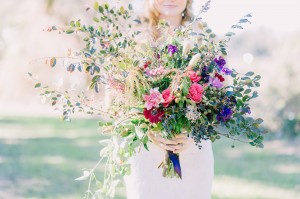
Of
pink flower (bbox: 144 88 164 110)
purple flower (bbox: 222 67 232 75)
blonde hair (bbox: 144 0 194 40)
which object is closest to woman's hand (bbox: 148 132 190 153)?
pink flower (bbox: 144 88 164 110)

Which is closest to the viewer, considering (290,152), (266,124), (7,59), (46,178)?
(46,178)

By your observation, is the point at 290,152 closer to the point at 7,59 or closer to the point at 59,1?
the point at 59,1

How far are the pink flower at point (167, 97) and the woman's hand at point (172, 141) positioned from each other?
0.23 metres

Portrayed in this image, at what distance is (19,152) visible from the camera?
9484mm

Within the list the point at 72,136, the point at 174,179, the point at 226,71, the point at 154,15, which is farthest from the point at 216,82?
the point at 72,136

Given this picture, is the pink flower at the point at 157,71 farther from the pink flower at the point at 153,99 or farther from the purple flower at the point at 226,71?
the purple flower at the point at 226,71

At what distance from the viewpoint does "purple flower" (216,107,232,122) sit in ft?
8.95

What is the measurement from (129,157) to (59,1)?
14889mm

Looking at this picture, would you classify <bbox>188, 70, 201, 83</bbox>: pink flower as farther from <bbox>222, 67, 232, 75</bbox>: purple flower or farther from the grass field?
the grass field

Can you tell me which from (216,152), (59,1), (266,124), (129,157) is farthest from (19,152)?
(59,1)

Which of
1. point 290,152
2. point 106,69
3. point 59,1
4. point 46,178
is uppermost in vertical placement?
point 59,1

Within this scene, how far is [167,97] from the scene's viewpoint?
2639 millimetres

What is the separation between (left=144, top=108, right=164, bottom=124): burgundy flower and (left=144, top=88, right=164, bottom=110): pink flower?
34 mm

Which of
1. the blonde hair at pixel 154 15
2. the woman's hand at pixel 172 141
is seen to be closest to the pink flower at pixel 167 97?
the woman's hand at pixel 172 141
